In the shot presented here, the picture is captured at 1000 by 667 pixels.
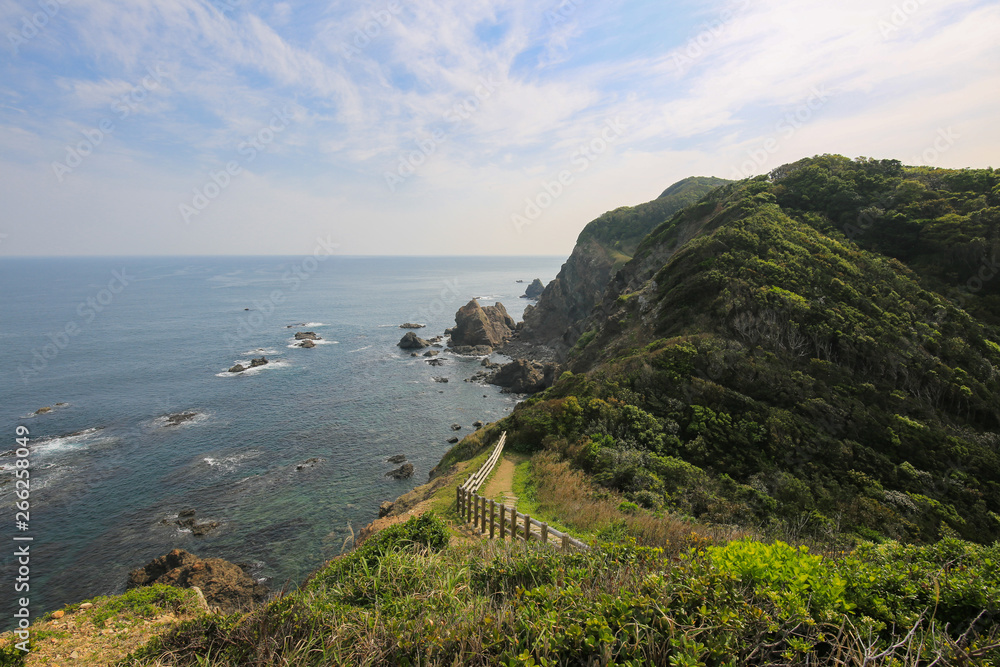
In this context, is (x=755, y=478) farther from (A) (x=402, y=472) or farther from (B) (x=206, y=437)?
(B) (x=206, y=437)

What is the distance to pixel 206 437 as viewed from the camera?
37062 millimetres

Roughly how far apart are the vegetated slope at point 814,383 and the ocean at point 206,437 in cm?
1105

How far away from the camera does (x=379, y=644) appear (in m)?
4.77

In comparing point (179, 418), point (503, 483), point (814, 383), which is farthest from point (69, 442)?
point (814, 383)

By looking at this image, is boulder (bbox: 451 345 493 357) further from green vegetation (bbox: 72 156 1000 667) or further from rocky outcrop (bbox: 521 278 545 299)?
rocky outcrop (bbox: 521 278 545 299)

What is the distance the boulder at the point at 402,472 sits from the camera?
31.5 meters

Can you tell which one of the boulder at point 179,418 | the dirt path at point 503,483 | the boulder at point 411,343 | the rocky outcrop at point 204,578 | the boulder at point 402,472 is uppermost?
the dirt path at point 503,483

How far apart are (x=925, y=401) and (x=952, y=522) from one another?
6.26 m

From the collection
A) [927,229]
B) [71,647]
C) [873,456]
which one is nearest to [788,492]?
[873,456]

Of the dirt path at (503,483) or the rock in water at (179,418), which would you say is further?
the rock in water at (179,418)

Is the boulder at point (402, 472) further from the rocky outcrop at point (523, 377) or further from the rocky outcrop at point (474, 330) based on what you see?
the rocky outcrop at point (474, 330)

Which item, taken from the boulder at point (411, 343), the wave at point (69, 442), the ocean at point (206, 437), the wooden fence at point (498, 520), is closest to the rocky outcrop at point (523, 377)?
the ocean at point (206, 437)

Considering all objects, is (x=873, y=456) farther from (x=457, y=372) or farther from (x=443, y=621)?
(x=457, y=372)

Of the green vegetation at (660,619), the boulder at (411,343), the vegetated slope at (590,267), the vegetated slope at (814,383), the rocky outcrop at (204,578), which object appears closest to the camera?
the green vegetation at (660,619)
